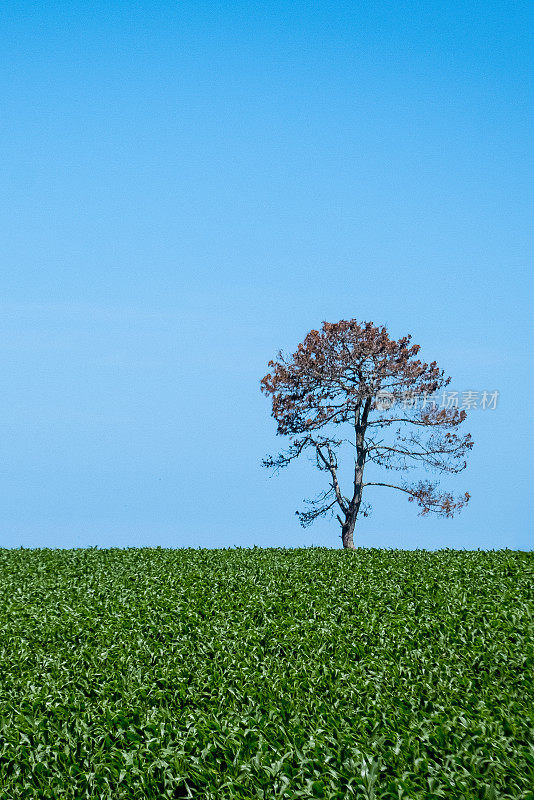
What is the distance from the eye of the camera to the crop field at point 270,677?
686 cm

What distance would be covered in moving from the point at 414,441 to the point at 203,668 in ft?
54.1

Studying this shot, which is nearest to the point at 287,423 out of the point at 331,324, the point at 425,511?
the point at 331,324

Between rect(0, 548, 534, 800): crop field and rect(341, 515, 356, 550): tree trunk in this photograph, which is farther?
rect(341, 515, 356, 550): tree trunk

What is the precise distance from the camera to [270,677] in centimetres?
1027

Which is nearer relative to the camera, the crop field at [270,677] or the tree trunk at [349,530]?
the crop field at [270,677]

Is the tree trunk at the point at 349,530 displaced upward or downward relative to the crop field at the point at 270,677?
upward

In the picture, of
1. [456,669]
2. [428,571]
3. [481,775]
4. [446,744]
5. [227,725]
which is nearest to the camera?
[481,775]

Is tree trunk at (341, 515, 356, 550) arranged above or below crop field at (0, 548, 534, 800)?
above

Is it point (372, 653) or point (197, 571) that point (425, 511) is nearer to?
point (197, 571)

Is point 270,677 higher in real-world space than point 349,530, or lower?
lower

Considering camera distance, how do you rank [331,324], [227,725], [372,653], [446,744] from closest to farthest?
1. [446,744]
2. [227,725]
3. [372,653]
4. [331,324]

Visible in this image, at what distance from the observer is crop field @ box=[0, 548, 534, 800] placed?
686cm

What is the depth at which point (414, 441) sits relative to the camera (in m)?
25.9

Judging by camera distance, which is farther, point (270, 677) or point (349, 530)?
point (349, 530)
